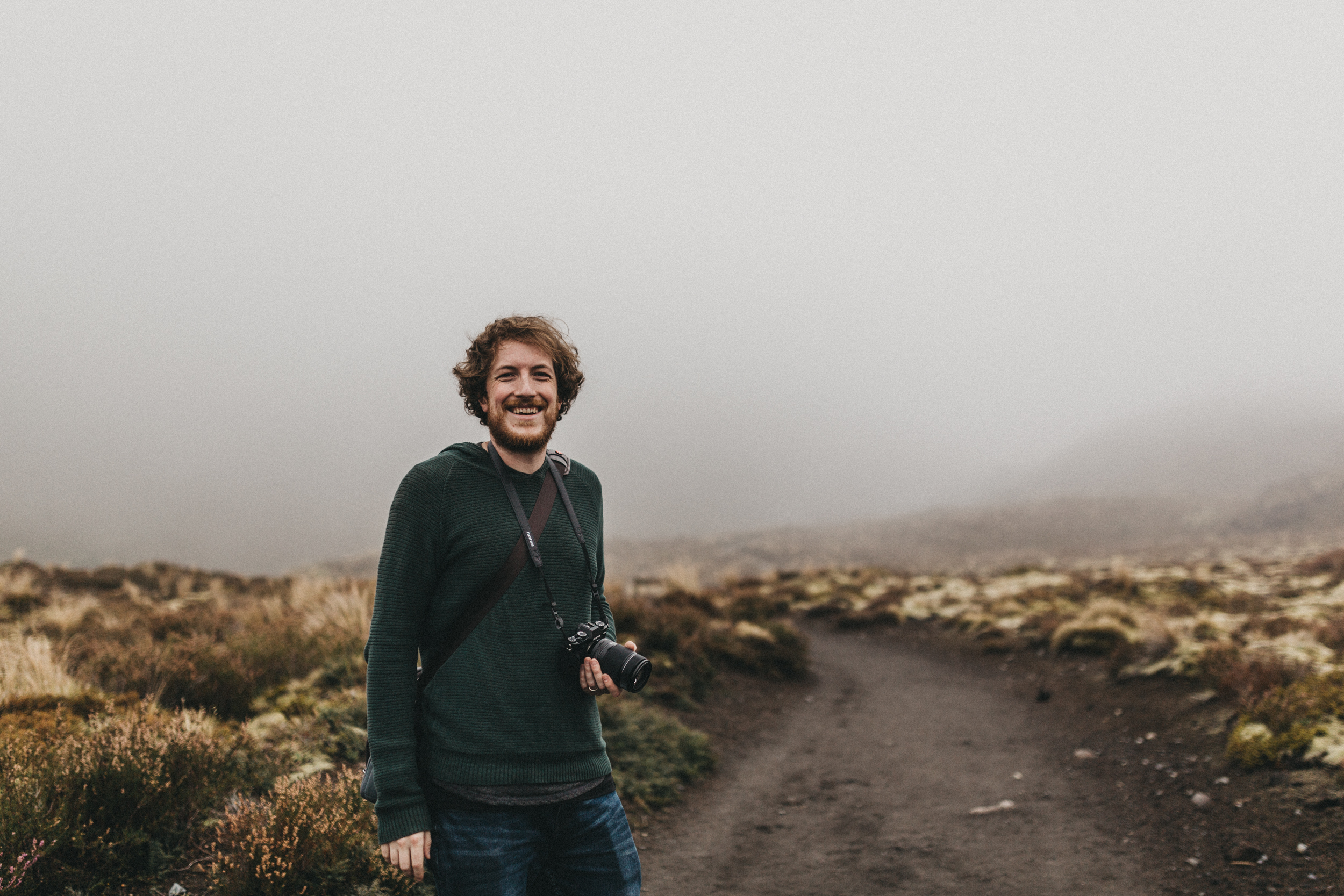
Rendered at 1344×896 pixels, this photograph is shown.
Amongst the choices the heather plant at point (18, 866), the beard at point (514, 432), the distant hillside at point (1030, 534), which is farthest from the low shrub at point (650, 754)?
the distant hillside at point (1030, 534)

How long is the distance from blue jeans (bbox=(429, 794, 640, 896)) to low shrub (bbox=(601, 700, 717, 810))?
15.9ft

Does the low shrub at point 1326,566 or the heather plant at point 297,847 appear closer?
the heather plant at point 297,847

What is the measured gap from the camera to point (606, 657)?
2258mm

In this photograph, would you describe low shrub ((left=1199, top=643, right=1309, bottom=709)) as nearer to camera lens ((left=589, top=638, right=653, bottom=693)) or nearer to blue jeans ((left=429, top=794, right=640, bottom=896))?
blue jeans ((left=429, top=794, right=640, bottom=896))

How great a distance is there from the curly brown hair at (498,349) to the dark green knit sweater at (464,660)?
269mm

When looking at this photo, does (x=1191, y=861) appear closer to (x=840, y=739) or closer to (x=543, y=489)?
(x=840, y=739)

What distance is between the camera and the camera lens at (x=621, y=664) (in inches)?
86.9

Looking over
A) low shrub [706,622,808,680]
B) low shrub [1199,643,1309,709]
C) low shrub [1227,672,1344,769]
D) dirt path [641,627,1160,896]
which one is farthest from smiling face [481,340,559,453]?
low shrub [706,622,808,680]

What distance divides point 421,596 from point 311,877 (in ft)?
9.74

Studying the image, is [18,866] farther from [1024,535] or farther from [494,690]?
[1024,535]

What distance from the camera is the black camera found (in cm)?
221

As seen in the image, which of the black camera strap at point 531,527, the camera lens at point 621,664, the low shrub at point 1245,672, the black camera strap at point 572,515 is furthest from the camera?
the low shrub at point 1245,672

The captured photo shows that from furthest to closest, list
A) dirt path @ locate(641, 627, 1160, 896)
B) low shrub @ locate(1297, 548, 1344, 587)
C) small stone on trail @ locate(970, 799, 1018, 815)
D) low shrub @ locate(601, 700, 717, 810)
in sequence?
low shrub @ locate(1297, 548, 1344, 587)
low shrub @ locate(601, 700, 717, 810)
small stone on trail @ locate(970, 799, 1018, 815)
dirt path @ locate(641, 627, 1160, 896)

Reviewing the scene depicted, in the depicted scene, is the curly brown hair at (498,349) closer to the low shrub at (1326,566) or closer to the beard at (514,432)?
the beard at (514,432)
